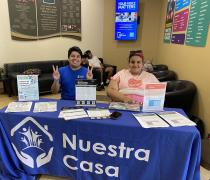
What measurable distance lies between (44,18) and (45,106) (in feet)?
11.9

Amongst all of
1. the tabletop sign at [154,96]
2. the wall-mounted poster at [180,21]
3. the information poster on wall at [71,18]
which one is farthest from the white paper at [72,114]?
the information poster on wall at [71,18]

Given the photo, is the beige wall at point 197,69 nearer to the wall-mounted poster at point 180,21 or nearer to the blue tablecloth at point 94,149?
the wall-mounted poster at point 180,21

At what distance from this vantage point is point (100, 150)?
1503 mm

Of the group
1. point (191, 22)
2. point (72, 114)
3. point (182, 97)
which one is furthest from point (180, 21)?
point (72, 114)

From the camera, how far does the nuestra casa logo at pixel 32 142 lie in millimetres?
1540

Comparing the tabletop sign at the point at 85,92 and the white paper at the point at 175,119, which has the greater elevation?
the tabletop sign at the point at 85,92

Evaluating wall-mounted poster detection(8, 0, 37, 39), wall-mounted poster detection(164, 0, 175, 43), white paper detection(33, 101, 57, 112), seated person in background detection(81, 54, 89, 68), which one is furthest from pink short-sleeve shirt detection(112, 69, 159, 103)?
wall-mounted poster detection(8, 0, 37, 39)

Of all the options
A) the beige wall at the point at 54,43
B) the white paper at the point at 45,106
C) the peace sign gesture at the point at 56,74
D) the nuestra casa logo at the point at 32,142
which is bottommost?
the nuestra casa logo at the point at 32,142

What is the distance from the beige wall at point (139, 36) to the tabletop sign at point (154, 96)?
415 centimetres

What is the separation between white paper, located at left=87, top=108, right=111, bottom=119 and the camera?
152 centimetres

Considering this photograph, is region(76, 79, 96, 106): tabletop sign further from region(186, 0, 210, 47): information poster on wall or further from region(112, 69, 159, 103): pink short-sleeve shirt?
region(186, 0, 210, 47): information poster on wall

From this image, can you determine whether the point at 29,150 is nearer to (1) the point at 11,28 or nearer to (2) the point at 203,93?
(2) the point at 203,93

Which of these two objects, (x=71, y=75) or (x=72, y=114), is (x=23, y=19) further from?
(x=72, y=114)

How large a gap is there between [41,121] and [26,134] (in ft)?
0.65
